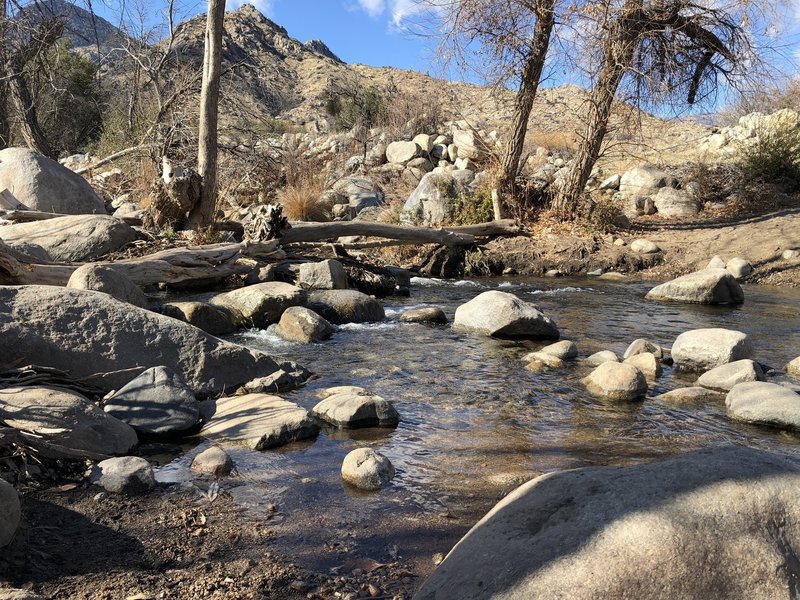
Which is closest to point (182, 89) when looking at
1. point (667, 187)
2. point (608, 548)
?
point (667, 187)

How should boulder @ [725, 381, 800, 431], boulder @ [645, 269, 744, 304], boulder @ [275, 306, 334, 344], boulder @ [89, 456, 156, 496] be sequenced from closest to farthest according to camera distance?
boulder @ [89, 456, 156, 496] < boulder @ [725, 381, 800, 431] < boulder @ [275, 306, 334, 344] < boulder @ [645, 269, 744, 304]

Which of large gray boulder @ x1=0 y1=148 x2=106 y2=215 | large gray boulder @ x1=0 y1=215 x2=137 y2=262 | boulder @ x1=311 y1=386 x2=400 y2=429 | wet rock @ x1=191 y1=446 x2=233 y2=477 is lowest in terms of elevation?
wet rock @ x1=191 y1=446 x2=233 y2=477

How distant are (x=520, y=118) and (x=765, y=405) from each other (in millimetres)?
10899

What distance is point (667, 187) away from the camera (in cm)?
1527

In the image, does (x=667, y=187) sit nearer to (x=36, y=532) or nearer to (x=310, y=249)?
(x=310, y=249)

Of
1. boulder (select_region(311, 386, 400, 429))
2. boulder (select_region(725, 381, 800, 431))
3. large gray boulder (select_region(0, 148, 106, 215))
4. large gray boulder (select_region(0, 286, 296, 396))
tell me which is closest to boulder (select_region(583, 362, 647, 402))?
boulder (select_region(725, 381, 800, 431))

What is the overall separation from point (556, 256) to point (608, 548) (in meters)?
11.0

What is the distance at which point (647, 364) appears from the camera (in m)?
6.20

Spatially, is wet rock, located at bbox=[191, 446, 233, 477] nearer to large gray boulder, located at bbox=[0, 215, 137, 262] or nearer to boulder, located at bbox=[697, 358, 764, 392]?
boulder, located at bbox=[697, 358, 764, 392]

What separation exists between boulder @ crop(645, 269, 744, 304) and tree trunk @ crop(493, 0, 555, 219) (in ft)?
15.9

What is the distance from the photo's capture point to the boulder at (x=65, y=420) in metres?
3.77

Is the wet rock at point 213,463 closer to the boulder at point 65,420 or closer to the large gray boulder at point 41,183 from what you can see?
the boulder at point 65,420

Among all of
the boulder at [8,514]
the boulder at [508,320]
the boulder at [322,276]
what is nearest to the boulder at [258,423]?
the boulder at [8,514]

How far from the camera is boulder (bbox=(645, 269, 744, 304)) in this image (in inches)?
376
